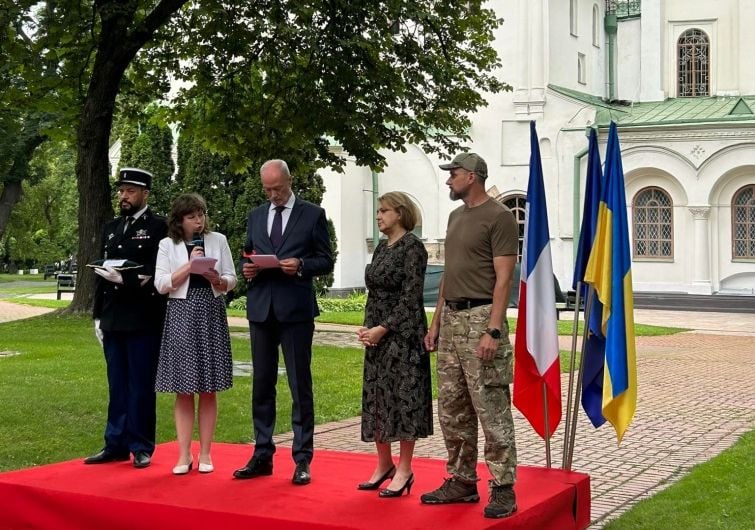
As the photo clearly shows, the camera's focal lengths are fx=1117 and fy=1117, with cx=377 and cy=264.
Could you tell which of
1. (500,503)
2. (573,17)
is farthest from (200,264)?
(573,17)

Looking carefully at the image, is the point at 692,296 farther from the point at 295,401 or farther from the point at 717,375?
the point at 295,401

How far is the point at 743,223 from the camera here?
36.0 meters

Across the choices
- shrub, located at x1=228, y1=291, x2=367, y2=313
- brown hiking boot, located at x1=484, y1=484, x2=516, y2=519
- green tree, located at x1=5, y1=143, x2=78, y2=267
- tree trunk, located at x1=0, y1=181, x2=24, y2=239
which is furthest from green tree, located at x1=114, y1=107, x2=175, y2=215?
brown hiking boot, located at x1=484, y1=484, x2=516, y2=519

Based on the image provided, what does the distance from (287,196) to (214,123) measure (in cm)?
1540

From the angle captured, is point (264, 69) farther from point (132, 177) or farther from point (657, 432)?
point (132, 177)

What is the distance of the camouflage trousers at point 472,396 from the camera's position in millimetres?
6797

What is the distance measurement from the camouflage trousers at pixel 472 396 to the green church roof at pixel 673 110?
30.2 m

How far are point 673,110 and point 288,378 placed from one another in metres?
33.2

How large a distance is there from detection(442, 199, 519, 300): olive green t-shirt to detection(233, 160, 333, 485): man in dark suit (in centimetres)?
115

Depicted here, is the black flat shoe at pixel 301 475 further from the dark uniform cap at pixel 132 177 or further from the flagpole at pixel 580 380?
the dark uniform cap at pixel 132 177

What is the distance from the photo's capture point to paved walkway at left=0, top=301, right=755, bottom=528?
31.5ft

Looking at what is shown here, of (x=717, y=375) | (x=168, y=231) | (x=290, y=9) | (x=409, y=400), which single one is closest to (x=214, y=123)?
(x=290, y=9)

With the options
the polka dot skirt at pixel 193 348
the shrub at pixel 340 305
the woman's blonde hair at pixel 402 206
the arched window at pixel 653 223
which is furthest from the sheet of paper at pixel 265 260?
the arched window at pixel 653 223

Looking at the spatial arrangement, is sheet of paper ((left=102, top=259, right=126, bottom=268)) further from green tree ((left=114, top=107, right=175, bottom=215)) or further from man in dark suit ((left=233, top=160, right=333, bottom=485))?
green tree ((left=114, top=107, right=175, bottom=215))
